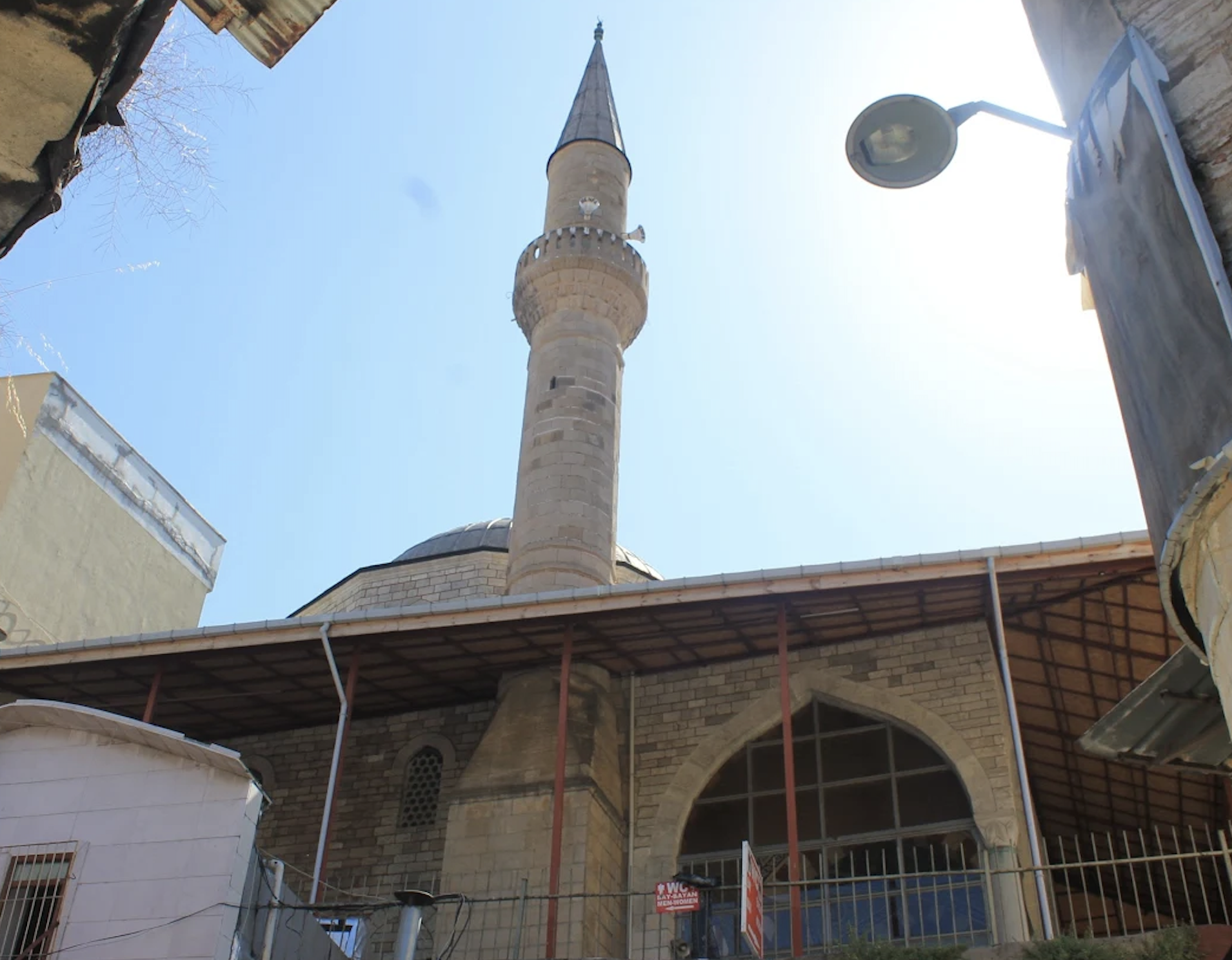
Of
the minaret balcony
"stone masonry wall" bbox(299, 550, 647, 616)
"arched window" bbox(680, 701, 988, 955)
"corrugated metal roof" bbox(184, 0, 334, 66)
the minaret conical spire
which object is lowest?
"corrugated metal roof" bbox(184, 0, 334, 66)

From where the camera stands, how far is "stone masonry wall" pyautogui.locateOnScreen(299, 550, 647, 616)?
727 inches

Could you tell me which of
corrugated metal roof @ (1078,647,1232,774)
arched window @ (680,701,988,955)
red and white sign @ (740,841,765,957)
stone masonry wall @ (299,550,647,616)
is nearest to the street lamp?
corrugated metal roof @ (1078,647,1232,774)

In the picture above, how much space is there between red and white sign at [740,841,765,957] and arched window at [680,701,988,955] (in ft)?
3.51

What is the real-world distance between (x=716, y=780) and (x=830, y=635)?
164 centimetres

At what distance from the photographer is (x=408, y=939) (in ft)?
26.0

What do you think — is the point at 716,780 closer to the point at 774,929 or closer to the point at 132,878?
the point at 774,929

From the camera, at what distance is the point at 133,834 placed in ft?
28.7

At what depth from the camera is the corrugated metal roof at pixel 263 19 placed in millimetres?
2666

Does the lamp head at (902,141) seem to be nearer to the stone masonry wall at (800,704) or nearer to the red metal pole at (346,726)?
the stone masonry wall at (800,704)

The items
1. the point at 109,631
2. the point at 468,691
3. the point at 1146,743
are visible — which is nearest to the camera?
the point at 1146,743

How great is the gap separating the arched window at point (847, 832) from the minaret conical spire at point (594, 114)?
11.0 meters

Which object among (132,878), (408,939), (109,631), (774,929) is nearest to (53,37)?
(408,939)

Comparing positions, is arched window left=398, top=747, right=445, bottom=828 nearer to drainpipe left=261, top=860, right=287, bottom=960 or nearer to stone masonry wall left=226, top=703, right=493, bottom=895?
stone masonry wall left=226, top=703, right=493, bottom=895

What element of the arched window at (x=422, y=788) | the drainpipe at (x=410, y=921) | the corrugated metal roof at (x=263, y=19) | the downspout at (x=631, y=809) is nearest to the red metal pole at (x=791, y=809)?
the downspout at (x=631, y=809)
